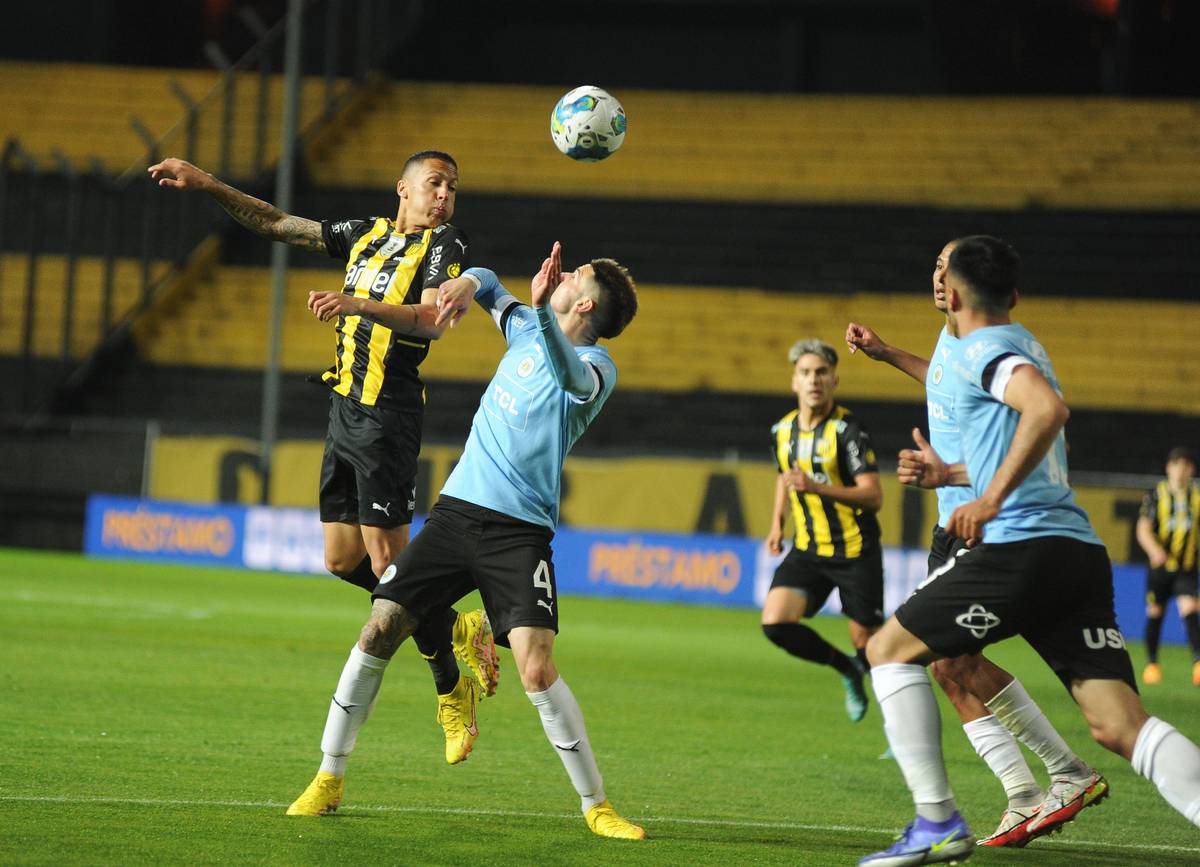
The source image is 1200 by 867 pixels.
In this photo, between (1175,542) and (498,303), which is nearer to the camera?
(498,303)

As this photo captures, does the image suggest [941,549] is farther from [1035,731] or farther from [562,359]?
[562,359]

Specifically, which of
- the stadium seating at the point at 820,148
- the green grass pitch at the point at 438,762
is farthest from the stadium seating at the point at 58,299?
the green grass pitch at the point at 438,762

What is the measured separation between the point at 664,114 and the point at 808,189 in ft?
9.93

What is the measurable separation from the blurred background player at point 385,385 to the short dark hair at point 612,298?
2.23ft

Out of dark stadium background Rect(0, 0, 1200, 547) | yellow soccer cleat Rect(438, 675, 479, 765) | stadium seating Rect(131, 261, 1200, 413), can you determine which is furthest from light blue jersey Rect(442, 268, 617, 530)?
stadium seating Rect(131, 261, 1200, 413)

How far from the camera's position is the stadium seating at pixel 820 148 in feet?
81.6

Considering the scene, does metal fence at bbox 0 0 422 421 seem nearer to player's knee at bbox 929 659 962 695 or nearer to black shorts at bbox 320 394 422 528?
black shorts at bbox 320 394 422 528

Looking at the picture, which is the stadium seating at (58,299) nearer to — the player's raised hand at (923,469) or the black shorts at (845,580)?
the black shorts at (845,580)

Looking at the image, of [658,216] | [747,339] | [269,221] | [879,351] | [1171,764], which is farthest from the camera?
[658,216]

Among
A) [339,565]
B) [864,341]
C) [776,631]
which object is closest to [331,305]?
[864,341]

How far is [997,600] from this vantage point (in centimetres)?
520

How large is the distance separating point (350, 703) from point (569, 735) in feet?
2.64

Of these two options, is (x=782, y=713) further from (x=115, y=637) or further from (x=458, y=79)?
(x=458, y=79)

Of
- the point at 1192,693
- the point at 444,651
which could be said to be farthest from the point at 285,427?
the point at 444,651
